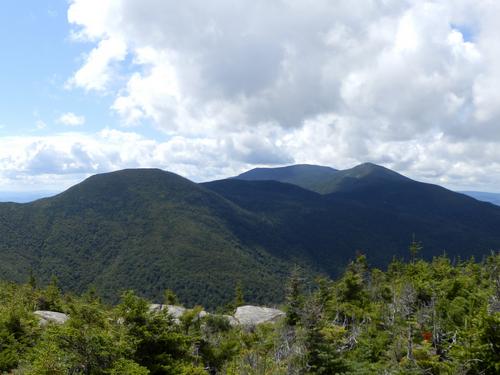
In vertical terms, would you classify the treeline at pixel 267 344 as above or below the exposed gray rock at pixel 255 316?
above

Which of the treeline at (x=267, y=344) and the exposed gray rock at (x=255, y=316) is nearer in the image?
the treeline at (x=267, y=344)

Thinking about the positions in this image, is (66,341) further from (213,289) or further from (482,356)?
(213,289)

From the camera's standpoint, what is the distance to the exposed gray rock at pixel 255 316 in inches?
1839

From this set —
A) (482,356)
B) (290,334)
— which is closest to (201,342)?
(290,334)

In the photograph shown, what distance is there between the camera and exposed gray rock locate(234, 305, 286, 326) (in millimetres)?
46719

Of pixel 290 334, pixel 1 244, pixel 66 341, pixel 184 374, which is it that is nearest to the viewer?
pixel 66 341

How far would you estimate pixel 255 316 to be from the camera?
1917 inches

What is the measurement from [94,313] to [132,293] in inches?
244

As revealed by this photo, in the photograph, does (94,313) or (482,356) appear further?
(94,313)

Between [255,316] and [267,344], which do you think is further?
[255,316]

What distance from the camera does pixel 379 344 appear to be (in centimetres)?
2686

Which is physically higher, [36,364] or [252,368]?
[36,364]

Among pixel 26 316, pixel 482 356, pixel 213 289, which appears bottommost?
pixel 213 289

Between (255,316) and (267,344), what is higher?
(267,344)
